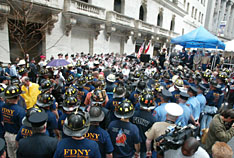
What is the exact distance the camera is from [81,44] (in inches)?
570

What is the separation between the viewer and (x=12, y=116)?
9.83 feet

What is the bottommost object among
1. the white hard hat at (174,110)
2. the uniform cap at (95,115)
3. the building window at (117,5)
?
the uniform cap at (95,115)

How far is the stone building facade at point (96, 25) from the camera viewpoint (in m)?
10.6

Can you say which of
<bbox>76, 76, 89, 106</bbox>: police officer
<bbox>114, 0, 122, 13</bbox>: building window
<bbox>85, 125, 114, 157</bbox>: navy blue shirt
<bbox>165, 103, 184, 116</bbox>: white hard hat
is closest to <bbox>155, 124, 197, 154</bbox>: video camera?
<bbox>165, 103, 184, 116</bbox>: white hard hat

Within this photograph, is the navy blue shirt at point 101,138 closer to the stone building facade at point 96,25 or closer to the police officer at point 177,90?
the police officer at point 177,90

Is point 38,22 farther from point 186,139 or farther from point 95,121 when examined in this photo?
point 186,139

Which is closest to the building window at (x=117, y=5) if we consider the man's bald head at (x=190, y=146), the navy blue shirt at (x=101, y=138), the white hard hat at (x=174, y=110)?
the white hard hat at (x=174, y=110)

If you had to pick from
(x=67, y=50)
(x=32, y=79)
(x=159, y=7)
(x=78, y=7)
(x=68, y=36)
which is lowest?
(x=32, y=79)

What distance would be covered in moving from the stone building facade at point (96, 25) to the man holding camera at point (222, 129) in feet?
22.7

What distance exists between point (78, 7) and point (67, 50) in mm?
3629

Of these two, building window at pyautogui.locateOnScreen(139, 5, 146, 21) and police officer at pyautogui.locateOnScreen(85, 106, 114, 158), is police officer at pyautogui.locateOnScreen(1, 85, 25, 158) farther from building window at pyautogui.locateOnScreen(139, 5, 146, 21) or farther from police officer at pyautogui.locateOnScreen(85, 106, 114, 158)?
building window at pyautogui.locateOnScreen(139, 5, 146, 21)

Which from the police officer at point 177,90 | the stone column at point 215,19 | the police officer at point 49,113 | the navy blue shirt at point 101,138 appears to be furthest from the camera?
the stone column at point 215,19

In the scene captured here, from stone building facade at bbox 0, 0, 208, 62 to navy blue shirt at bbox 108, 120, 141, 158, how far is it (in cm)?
589

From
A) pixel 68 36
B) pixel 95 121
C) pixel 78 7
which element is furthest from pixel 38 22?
pixel 95 121
